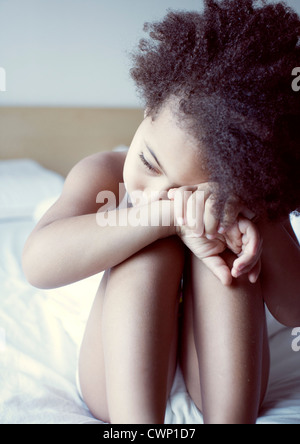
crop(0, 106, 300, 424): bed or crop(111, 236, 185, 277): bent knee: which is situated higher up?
crop(111, 236, 185, 277): bent knee

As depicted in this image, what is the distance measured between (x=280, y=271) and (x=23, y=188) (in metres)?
1.31

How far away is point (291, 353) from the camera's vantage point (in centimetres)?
94

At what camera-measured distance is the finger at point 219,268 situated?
2.18 feet

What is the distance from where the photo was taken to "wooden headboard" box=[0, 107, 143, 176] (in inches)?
82.1

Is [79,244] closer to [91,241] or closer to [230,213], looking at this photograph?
[91,241]

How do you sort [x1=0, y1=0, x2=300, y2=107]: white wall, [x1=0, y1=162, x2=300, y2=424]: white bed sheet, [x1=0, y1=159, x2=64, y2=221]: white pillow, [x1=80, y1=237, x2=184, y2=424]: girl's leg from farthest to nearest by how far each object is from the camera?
[x1=0, y1=0, x2=300, y2=107]: white wall < [x1=0, y1=159, x2=64, y2=221]: white pillow < [x1=0, y1=162, x2=300, y2=424]: white bed sheet < [x1=80, y1=237, x2=184, y2=424]: girl's leg

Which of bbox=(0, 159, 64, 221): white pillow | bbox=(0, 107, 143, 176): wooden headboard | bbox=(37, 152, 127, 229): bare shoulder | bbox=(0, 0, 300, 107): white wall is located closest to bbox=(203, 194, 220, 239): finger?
bbox=(37, 152, 127, 229): bare shoulder

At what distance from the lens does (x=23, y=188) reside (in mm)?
1846

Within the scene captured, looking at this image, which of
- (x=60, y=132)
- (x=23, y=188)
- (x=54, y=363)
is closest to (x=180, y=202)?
(x=54, y=363)

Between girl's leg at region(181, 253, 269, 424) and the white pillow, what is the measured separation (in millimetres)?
1201

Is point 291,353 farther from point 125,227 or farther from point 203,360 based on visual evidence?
point 125,227

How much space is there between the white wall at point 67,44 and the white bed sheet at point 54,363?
1125mm

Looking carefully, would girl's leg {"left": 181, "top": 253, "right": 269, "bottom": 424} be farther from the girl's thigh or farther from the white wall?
the white wall
